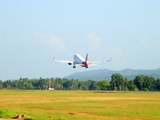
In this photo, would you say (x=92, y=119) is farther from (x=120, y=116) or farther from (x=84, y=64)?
(x=84, y=64)

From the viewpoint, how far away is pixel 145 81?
196 m

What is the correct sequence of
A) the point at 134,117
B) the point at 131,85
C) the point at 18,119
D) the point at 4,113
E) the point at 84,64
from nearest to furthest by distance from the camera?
the point at 18,119
the point at 4,113
the point at 134,117
the point at 84,64
the point at 131,85

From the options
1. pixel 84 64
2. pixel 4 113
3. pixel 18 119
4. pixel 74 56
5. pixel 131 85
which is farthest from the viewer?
pixel 131 85

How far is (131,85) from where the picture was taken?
18925cm

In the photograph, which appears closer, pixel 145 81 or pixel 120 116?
pixel 120 116

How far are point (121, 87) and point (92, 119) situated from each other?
15052cm

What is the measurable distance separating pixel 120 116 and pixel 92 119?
5.24 m

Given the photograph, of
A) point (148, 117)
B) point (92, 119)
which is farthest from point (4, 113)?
point (148, 117)

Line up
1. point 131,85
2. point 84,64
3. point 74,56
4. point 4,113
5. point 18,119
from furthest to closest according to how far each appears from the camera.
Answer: point 131,85 → point 74,56 → point 84,64 → point 4,113 → point 18,119

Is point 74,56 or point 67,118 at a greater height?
point 74,56

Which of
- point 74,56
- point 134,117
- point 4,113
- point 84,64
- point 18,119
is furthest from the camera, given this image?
point 74,56

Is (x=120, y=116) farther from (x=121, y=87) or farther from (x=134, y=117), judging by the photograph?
(x=121, y=87)

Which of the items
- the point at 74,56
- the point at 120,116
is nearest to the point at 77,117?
the point at 120,116

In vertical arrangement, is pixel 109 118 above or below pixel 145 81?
below
